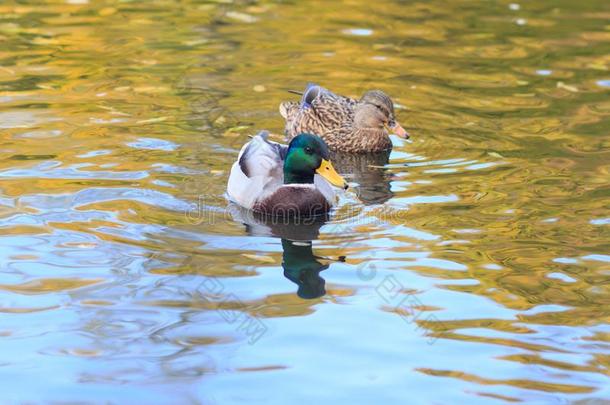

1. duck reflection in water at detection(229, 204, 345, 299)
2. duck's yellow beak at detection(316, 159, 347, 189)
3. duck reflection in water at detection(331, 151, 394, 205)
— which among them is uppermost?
duck's yellow beak at detection(316, 159, 347, 189)

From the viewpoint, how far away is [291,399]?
6.11 metres

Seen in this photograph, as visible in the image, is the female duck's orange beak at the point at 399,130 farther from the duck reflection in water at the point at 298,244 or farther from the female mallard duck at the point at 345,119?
the duck reflection in water at the point at 298,244

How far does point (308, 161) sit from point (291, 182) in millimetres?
244

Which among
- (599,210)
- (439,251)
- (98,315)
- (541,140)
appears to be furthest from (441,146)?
(98,315)

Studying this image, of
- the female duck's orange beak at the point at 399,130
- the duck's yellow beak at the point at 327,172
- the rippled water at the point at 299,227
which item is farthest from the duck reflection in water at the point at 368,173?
the duck's yellow beak at the point at 327,172

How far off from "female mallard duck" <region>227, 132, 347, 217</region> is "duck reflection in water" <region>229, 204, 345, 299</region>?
94 mm

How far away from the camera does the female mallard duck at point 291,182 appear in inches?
372

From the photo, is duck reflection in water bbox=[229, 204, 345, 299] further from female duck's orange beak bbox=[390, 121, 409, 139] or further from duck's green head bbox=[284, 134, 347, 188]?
female duck's orange beak bbox=[390, 121, 409, 139]

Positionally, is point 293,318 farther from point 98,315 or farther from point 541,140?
point 541,140

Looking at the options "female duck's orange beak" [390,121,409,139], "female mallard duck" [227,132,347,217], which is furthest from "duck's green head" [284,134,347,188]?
"female duck's orange beak" [390,121,409,139]

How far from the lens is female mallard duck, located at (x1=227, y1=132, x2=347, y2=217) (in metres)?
9.45

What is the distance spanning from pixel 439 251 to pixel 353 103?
13.4ft

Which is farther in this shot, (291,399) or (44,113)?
(44,113)

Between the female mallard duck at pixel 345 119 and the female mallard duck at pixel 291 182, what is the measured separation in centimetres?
195
